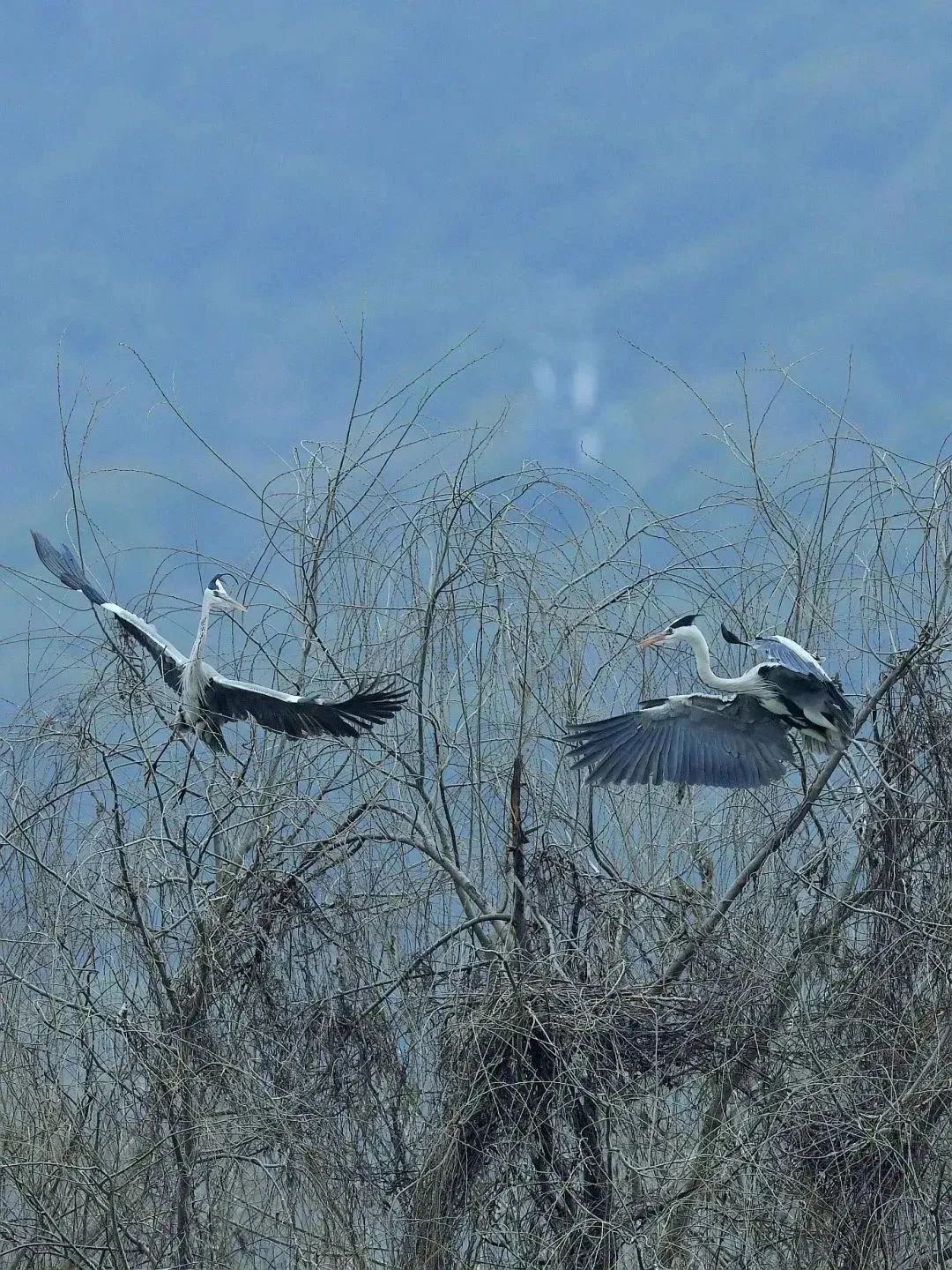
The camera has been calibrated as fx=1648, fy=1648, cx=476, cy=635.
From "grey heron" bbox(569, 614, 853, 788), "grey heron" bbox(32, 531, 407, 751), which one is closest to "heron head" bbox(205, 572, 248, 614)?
"grey heron" bbox(32, 531, 407, 751)

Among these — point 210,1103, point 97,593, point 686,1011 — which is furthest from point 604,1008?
point 97,593

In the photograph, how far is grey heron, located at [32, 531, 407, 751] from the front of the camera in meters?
6.01

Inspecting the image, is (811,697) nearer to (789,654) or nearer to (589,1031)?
(789,654)

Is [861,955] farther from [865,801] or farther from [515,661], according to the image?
[515,661]

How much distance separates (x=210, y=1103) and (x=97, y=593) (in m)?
2.76

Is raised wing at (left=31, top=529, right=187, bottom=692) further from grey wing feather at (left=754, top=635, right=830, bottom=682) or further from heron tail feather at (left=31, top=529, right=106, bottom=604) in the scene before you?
grey wing feather at (left=754, top=635, right=830, bottom=682)

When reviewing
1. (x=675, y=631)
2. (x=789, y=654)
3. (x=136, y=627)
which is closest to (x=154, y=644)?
(x=136, y=627)

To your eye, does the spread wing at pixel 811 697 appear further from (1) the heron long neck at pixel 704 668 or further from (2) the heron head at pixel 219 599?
(2) the heron head at pixel 219 599

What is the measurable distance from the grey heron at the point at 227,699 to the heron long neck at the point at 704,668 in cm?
114

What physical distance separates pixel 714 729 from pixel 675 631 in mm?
459

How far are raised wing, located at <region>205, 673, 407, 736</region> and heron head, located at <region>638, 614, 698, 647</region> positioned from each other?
98 cm

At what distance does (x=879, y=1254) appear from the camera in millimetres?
4840

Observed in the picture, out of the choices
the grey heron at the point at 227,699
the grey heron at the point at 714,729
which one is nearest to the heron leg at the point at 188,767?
the grey heron at the point at 227,699

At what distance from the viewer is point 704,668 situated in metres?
6.34
